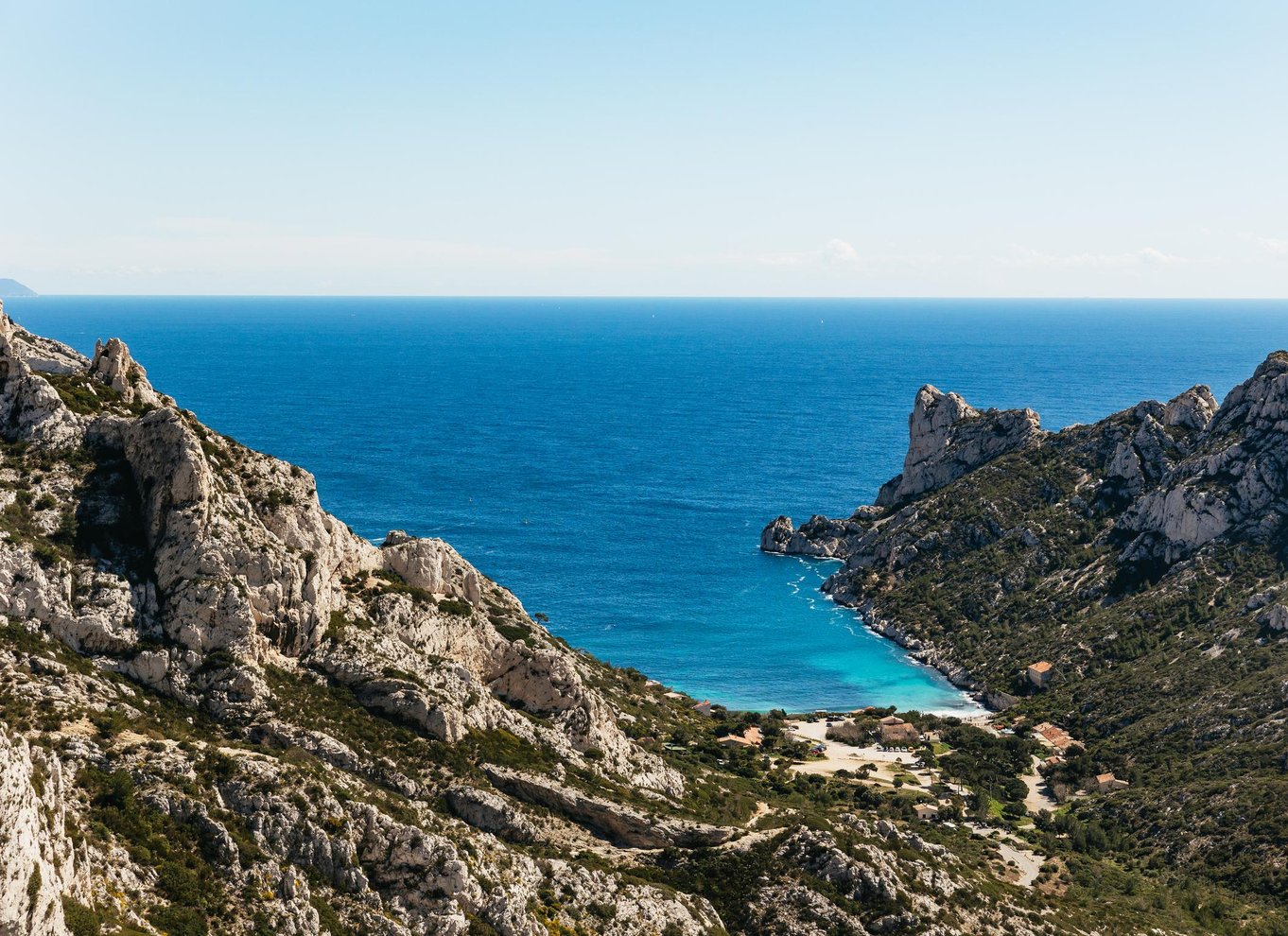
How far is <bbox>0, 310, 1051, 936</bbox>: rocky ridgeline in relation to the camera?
38.6 meters

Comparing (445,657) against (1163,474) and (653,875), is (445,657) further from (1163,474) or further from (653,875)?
(1163,474)

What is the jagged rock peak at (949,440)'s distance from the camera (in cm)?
14538

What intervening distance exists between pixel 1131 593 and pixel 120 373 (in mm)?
93029

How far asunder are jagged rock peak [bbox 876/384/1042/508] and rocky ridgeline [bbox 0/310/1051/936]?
91.8 metres

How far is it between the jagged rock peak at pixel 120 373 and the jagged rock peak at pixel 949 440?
353ft

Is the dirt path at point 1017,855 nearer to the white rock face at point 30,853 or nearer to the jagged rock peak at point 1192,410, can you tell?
the white rock face at point 30,853

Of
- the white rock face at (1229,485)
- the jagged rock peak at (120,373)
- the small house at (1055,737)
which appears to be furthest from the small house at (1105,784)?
the jagged rock peak at (120,373)

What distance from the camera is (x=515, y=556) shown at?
461 feet

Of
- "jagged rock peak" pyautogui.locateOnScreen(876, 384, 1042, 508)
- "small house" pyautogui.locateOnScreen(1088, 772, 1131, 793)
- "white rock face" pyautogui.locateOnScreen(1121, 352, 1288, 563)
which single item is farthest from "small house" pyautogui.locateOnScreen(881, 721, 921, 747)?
"jagged rock peak" pyautogui.locateOnScreen(876, 384, 1042, 508)

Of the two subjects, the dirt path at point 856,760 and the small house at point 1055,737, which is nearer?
the dirt path at point 856,760

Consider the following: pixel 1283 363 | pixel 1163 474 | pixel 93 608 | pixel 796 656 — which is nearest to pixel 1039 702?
pixel 796 656

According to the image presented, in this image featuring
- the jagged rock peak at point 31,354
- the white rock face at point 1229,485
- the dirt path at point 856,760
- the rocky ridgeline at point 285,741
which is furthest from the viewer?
the white rock face at point 1229,485

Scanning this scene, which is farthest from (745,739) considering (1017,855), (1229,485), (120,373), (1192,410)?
(1192,410)

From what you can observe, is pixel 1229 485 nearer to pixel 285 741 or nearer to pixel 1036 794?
pixel 1036 794
